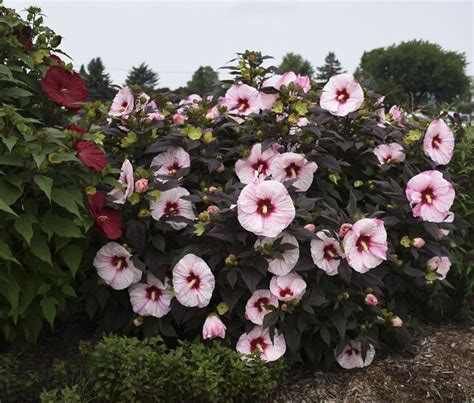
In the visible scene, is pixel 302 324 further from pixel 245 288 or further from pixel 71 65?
pixel 71 65

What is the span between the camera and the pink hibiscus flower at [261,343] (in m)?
2.62

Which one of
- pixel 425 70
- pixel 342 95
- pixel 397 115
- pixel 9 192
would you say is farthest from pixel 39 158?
pixel 425 70

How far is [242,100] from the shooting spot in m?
3.23

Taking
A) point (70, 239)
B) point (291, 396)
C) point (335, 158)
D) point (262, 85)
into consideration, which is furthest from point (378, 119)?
point (70, 239)

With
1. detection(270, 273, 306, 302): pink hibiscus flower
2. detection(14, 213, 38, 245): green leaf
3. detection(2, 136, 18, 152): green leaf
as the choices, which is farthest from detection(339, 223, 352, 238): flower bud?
detection(2, 136, 18, 152): green leaf

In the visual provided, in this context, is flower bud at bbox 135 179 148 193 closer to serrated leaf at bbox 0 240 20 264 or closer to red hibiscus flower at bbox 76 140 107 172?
red hibiscus flower at bbox 76 140 107 172

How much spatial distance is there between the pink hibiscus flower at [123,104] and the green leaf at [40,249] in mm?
924

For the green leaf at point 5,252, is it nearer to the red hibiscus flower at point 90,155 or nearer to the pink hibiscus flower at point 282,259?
the red hibiscus flower at point 90,155

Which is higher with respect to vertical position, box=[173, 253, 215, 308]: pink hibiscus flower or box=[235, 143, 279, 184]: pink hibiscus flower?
box=[235, 143, 279, 184]: pink hibiscus flower

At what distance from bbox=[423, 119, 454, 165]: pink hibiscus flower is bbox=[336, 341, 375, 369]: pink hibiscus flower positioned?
992mm

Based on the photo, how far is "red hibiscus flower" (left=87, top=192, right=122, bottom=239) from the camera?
253 centimetres

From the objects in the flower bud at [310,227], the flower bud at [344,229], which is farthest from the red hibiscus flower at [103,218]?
the flower bud at [344,229]

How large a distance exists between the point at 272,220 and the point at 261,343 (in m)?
0.52

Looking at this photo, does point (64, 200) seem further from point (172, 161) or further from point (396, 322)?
point (396, 322)
